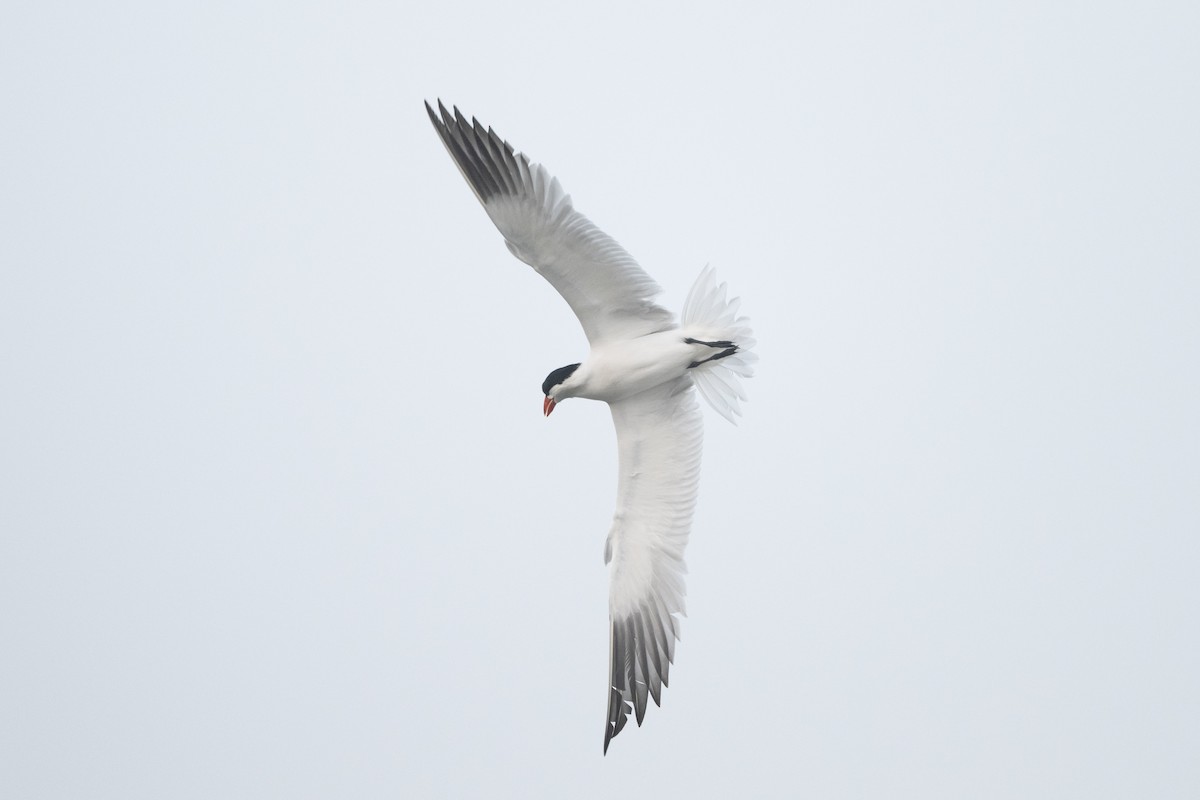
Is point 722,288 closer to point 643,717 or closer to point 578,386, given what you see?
point 578,386

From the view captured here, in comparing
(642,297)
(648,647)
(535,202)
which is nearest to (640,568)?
(648,647)

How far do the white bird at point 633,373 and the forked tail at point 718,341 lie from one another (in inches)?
0.4

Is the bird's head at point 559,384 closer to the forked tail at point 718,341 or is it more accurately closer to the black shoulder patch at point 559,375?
the black shoulder patch at point 559,375

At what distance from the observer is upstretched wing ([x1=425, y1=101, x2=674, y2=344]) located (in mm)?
6867

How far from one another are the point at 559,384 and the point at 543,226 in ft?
4.96

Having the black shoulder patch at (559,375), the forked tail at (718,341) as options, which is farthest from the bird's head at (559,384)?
the forked tail at (718,341)

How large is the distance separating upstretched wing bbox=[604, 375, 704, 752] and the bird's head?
1.61 feet

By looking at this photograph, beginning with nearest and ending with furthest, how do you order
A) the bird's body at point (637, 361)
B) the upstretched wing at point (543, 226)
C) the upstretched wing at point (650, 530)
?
the upstretched wing at point (543, 226) → the bird's body at point (637, 361) → the upstretched wing at point (650, 530)

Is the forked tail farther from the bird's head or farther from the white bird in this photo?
the bird's head

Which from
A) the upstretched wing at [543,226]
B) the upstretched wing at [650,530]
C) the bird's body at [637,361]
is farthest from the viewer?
the upstretched wing at [650,530]

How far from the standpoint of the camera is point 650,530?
8.68m

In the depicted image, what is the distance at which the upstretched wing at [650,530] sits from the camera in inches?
335

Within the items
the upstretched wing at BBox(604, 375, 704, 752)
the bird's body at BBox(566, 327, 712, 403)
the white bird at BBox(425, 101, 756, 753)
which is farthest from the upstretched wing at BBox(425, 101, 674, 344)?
the upstretched wing at BBox(604, 375, 704, 752)

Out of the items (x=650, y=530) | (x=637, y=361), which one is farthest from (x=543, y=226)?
(x=650, y=530)
